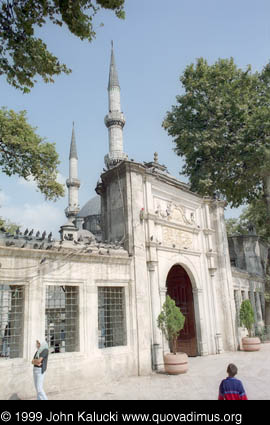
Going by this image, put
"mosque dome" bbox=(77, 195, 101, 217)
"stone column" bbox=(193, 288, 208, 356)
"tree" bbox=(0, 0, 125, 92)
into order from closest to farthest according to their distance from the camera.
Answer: "tree" bbox=(0, 0, 125, 92), "stone column" bbox=(193, 288, 208, 356), "mosque dome" bbox=(77, 195, 101, 217)

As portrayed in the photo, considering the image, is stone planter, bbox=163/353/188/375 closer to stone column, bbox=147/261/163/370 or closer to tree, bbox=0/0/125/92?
stone column, bbox=147/261/163/370

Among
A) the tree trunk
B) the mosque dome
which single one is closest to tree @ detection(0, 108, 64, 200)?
the tree trunk

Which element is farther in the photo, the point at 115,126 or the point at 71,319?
the point at 115,126

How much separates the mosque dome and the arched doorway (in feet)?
84.3

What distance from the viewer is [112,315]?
1053 centimetres

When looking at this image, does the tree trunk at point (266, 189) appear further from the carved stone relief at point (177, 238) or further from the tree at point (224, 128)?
the carved stone relief at point (177, 238)

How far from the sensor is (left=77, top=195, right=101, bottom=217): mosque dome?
133ft

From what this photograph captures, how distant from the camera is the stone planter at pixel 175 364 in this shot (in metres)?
9.91

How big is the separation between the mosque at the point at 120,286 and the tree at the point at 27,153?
81.0 inches

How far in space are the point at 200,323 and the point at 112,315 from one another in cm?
470

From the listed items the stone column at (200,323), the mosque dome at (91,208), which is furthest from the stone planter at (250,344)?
the mosque dome at (91,208)

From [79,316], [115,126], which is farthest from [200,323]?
[115,126]

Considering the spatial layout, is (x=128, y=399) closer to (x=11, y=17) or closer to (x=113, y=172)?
(x=113, y=172)

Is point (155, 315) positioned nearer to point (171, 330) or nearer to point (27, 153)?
point (171, 330)
